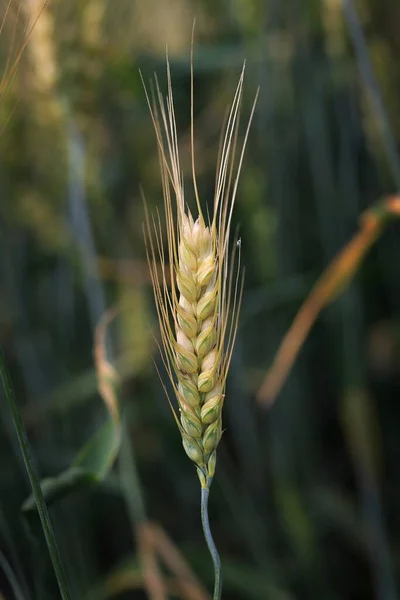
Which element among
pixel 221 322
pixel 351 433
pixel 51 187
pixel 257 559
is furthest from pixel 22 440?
pixel 51 187

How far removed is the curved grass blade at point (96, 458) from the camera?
0.61m

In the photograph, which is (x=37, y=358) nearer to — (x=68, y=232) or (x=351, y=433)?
(x=68, y=232)

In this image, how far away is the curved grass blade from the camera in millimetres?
614

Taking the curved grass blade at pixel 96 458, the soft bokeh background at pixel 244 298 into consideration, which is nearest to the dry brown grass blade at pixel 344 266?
the soft bokeh background at pixel 244 298

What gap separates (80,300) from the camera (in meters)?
1.65

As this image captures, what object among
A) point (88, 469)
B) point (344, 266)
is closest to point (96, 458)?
point (88, 469)


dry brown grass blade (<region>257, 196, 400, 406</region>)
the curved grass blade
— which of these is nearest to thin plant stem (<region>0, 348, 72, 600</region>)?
the curved grass blade

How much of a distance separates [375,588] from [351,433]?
287 mm

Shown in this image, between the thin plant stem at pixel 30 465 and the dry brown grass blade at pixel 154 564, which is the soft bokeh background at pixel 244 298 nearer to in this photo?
the dry brown grass blade at pixel 154 564

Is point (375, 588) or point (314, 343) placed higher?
point (314, 343)

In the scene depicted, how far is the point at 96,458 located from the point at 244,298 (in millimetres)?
771

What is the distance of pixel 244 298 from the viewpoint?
142cm

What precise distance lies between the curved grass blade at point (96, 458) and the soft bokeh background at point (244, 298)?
0.30m

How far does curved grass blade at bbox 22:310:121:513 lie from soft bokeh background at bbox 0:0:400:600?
0.98 feet
